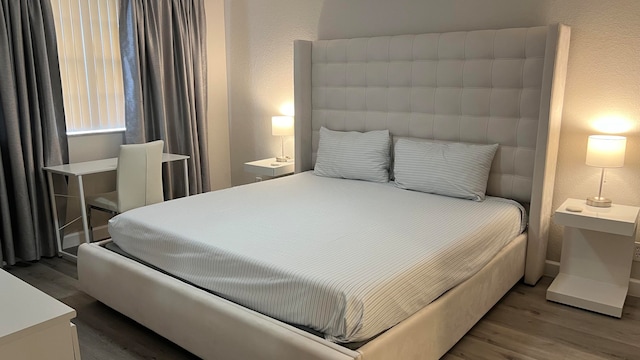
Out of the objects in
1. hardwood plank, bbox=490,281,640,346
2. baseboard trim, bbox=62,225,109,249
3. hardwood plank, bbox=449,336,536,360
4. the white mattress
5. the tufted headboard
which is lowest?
hardwood plank, bbox=449,336,536,360

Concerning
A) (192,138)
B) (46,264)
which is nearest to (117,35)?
(192,138)

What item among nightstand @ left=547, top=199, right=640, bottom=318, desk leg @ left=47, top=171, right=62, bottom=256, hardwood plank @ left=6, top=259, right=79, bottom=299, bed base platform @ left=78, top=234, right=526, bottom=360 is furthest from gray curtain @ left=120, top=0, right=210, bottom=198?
nightstand @ left=547, top=199, right=640, bottom=318

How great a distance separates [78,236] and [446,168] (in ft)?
9.77

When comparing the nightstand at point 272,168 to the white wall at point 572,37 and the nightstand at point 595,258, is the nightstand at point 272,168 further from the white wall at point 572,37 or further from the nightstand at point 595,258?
the nightstand at point 595,258

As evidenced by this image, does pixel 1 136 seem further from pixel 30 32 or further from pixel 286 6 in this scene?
pixel 286 6

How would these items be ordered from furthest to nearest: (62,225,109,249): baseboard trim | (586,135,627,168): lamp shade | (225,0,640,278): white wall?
(62,225,109,249): baseboard trim, (225,0,640,278): white wall, (586,135,627,168): lamp shade

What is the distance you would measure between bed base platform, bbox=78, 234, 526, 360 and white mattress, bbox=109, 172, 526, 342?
0.06m

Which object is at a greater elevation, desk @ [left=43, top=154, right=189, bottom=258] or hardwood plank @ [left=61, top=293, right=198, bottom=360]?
Answer: desk @ [left=43, top=154, right=189, bottom=258]

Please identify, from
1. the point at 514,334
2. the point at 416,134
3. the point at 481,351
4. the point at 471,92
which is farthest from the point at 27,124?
the point at 514,334

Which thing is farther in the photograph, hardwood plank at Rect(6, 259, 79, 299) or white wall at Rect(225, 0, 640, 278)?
hardwood plank at Rect(6, 259, 79, 299)

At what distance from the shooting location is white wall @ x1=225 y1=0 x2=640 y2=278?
114 inches

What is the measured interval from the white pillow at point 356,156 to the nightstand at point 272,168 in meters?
0.47

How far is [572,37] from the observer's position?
3.03 metres

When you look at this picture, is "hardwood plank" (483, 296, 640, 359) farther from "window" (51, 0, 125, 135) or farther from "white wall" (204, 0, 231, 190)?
"window" (51, 0, 125, 135)
